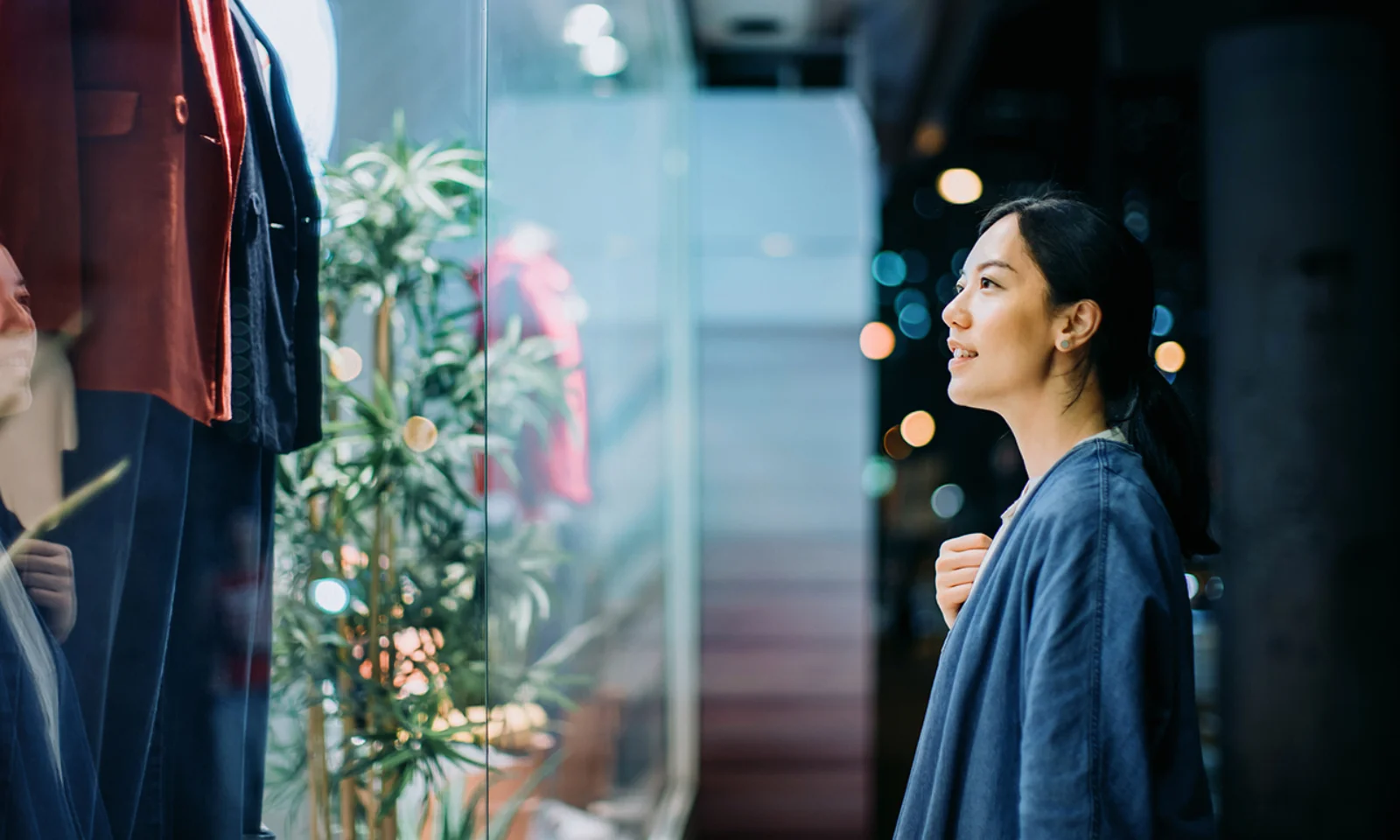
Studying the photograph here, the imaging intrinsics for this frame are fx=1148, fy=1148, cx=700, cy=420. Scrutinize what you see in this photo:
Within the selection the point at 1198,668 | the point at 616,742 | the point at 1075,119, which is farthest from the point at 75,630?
the point at 1198,668

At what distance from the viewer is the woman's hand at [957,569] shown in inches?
47.3

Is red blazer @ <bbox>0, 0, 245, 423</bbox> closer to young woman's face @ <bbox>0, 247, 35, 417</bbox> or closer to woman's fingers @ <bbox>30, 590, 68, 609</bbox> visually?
young woman's face @ <bbox>0, 247, 35, 417</bbox>

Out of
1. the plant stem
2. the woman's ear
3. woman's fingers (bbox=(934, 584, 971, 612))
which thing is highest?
the woman's ear

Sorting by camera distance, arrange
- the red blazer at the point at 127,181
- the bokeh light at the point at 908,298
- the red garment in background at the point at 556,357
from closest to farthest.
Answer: the red blazer at the point at 127,181
the red garment in background at the point at 556,357
the bokeh light at the point at 908,298

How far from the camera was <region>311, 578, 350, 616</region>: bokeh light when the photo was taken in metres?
1.68

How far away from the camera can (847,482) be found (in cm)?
457

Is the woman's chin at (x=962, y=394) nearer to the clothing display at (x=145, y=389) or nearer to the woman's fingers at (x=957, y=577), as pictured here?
the woman's fingers at (x=957, y=577)

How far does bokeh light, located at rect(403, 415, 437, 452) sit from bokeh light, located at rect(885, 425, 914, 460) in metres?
11.1

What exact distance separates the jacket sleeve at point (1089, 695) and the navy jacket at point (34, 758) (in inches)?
38.6

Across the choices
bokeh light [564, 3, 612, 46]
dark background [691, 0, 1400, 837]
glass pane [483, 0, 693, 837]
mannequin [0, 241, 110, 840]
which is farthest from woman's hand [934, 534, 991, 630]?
dark background [691, 0, 1400, 837]

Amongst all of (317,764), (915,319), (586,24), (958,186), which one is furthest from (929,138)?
(317,764)

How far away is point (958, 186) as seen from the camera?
6.43 meters

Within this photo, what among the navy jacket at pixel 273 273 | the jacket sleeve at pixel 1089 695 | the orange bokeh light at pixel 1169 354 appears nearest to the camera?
the jacket sleeve at pixel 1089 695

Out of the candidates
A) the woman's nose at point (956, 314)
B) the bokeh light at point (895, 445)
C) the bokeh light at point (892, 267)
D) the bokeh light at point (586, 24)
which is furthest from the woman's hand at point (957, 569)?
the bokeh light at point (895, 445)
